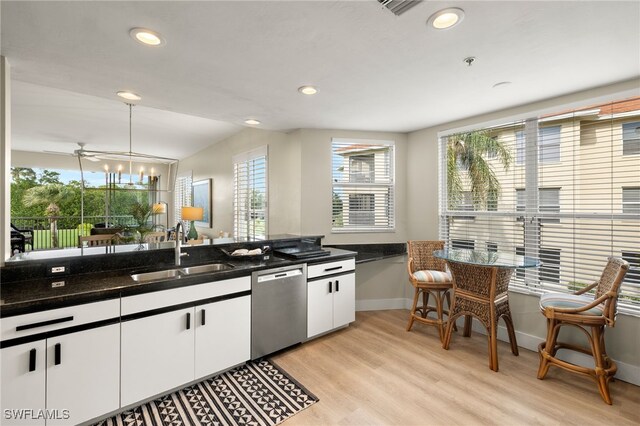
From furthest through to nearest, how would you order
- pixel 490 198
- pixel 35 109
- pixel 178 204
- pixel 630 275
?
pixel 178 204, pixel 35 109, pixel 490 198, pixel 630 275

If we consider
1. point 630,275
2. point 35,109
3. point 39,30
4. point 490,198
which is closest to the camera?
point 39,30

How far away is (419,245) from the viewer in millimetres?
3693

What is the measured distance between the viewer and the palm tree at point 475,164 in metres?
3.37

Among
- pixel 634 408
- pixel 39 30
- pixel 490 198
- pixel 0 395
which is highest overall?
pixel 39 30

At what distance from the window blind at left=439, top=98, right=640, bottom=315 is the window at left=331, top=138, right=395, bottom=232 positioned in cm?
87

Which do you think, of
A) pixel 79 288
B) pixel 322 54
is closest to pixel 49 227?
pixel 79 288

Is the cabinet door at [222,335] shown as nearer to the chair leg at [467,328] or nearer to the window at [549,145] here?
the chair leg at [467,328]

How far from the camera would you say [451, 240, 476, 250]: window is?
3613 mm

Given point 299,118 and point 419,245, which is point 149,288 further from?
point 419,245

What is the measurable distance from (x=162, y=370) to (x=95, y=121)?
4.71m

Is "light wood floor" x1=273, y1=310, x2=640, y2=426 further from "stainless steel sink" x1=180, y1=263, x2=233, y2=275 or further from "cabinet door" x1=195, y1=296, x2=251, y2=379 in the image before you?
"stainless steel sink" x1=180, y1=263, x2=233, y2=275

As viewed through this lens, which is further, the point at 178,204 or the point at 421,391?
the point at 178,204

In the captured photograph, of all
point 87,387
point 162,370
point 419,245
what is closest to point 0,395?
point 87,387

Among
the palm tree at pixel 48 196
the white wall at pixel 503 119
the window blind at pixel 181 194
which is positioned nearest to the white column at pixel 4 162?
the white wall at pixel 503 119
